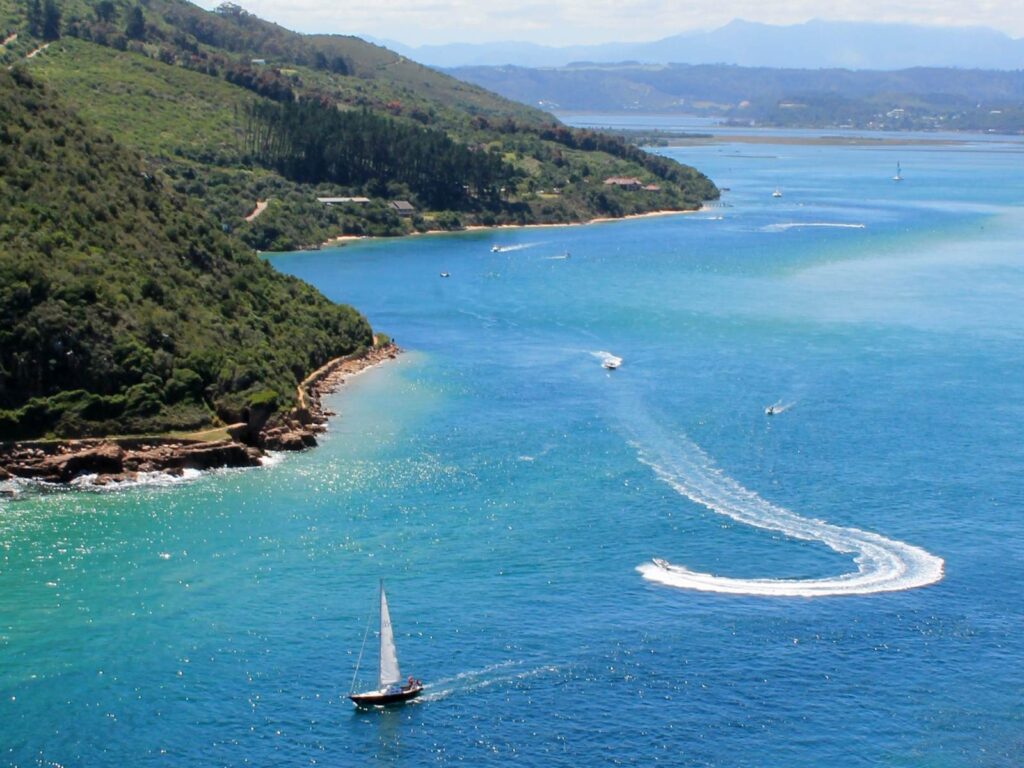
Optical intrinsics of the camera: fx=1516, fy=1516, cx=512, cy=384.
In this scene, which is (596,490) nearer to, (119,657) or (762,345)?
(119,657)

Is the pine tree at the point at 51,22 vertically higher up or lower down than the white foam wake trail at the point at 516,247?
higher up

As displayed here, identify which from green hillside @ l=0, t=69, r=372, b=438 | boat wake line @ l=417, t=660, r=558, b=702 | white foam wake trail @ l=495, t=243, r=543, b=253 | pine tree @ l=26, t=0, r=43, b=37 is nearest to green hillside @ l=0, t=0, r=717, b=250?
pine tree @ l=26, t=0, r=43, b=37

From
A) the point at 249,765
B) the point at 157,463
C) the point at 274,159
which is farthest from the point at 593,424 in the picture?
the point at 274,159

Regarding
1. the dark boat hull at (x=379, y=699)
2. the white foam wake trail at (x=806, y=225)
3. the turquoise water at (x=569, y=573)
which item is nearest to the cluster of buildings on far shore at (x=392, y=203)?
the white foam wake trail at (x=806, y=225)

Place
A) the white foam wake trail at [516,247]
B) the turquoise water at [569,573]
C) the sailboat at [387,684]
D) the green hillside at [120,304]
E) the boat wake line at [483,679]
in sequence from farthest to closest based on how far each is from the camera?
1. the white foam wake trail at [516,247]
2. the green hillside at [120,304]
3. the boat wake line at [483,679]
4. the sailboat at [387,684]
5. the turquoise water at [569,573]

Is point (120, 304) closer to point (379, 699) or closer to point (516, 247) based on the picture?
point (379, 699)

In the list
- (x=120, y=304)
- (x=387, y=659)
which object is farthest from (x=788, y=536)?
(x=120, y=304)

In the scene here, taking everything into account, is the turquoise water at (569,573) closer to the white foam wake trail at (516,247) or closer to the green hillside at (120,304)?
the green hillside at (120,304)
